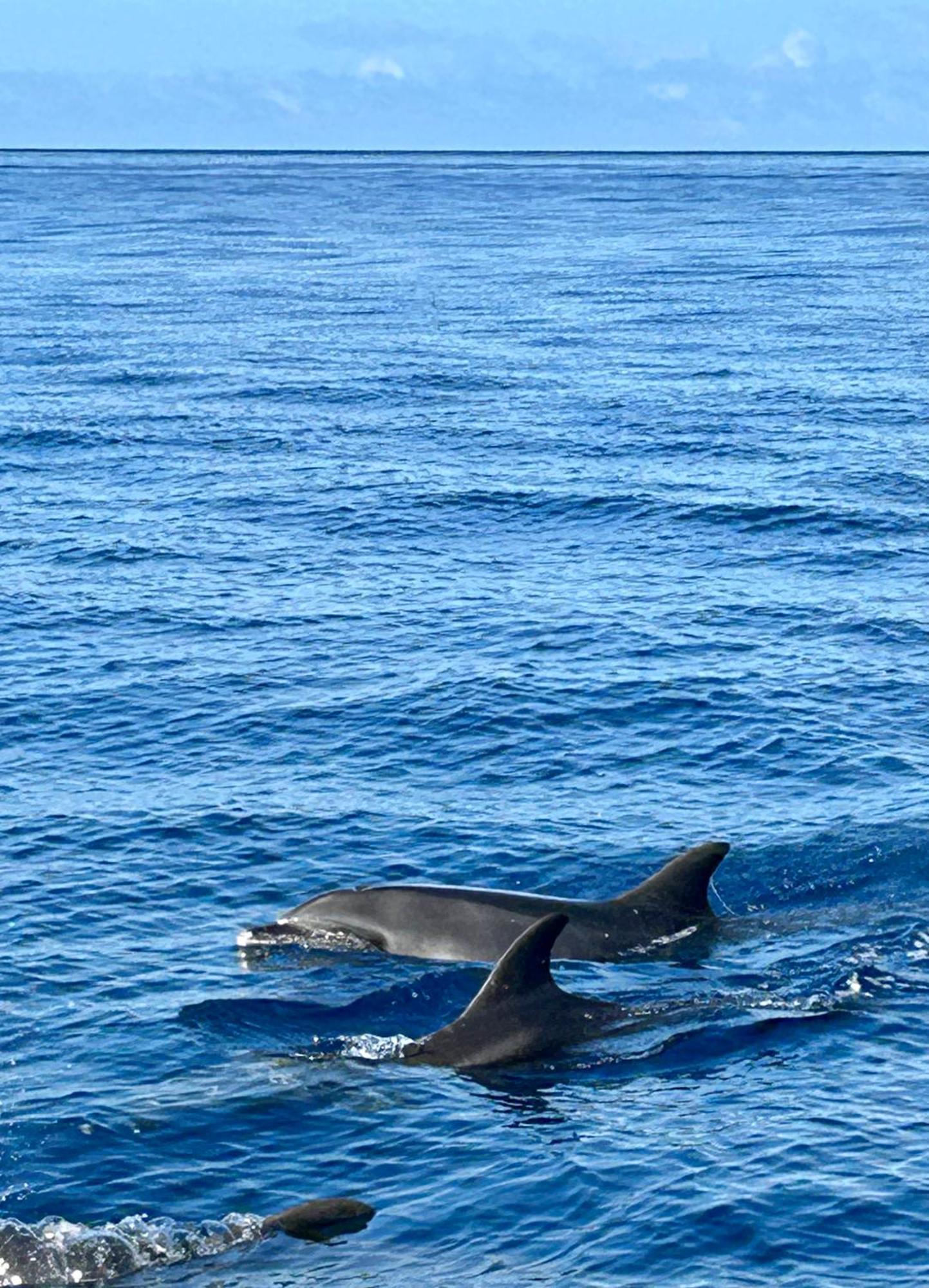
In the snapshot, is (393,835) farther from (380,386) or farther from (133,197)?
(133,197)

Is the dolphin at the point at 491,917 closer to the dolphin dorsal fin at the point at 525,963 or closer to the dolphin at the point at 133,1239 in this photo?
the dolphin dorsal fin at the point at 525,963

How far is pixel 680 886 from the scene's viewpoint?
54.4 ft

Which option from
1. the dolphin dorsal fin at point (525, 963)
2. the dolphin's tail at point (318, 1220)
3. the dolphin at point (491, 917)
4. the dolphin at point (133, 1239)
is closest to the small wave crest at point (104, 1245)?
the dolphin at point (133, 1239)

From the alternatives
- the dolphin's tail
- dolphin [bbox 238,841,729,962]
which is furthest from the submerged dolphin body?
the dolphin's tail

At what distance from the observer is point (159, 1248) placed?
39.3ft

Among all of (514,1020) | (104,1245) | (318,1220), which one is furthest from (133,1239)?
(514,1020)

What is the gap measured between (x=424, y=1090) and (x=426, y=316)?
4283 centimetres

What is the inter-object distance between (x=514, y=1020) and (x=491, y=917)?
2245mm

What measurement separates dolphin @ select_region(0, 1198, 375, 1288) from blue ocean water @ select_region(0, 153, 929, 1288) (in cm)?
21

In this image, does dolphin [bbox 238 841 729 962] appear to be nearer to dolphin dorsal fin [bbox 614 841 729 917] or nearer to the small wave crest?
dolphin dorsal fin [bbox 614 841 729 917]

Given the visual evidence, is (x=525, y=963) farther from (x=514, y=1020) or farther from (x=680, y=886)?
(x=680, y=886)

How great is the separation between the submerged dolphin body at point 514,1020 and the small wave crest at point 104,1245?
2.25 metres

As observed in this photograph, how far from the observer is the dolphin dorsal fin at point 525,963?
14.0 m

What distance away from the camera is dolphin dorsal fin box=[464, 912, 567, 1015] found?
1402cm
